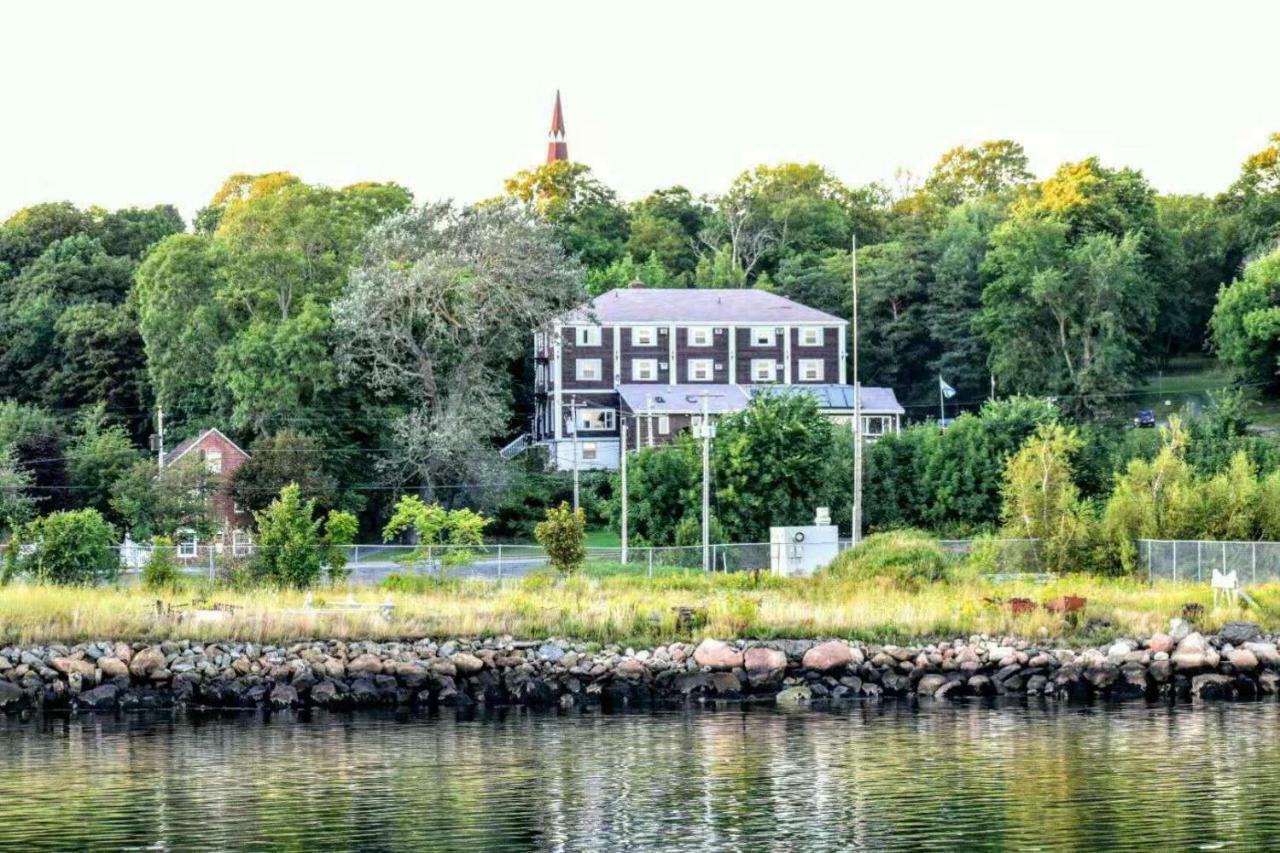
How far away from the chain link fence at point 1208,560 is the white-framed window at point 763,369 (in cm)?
4757

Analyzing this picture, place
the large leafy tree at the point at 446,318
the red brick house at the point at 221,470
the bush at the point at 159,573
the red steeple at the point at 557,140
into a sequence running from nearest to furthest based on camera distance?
the bush at the point at 159,573 → the red brick house at the point at 221,470 → the large leafy tree at the point at 446,318 → the red steeple at the point at 557,140

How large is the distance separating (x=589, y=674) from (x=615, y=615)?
2.87 meters

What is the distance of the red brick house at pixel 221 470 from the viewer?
6950 centimetres

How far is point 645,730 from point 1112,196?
243 feet

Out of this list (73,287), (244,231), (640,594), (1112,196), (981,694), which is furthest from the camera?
(1112,196)

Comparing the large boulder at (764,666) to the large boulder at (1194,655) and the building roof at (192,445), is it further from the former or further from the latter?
the building roof at (192,445)

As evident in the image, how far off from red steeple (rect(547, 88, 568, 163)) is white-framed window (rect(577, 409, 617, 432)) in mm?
62808

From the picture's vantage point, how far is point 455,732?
37.0 m

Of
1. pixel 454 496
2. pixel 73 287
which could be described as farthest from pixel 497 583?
pixel 73 287

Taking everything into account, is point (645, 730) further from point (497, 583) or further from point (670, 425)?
point (670, 425)

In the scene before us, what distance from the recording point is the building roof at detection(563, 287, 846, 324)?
9894 cm

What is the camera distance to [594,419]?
96.6 meters

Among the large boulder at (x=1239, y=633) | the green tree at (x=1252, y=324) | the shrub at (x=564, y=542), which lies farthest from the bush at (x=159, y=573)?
the green tree at (x=1252, y=324)

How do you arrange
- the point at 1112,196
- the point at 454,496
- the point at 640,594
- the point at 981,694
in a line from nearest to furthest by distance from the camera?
the point at 981,694, the point at 640,594, the point at 454,496, the point at 1112,196
